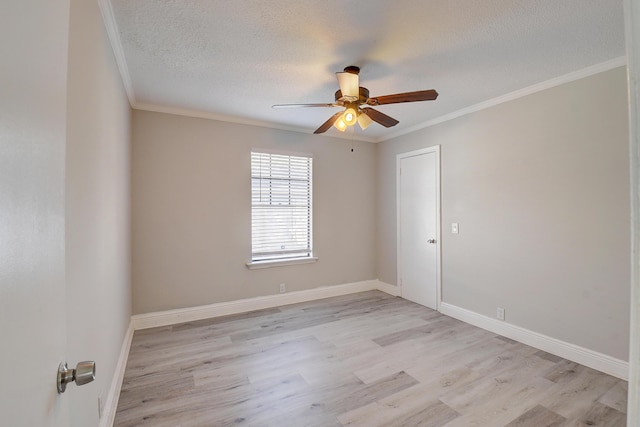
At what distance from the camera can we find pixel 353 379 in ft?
7.72

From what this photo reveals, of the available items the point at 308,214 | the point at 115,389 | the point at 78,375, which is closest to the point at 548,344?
the point at 308,214

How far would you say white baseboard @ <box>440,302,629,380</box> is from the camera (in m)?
2.38

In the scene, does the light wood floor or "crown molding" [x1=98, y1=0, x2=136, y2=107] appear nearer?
"crown molding" [x1=98, y1=0, x2=136, y2=107]

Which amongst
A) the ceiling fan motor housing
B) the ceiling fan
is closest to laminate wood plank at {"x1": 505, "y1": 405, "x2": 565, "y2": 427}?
the ceiling fan

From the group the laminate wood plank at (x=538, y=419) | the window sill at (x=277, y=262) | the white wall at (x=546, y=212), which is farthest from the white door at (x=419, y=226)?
the laminate wood plank at (x=538, y=419)

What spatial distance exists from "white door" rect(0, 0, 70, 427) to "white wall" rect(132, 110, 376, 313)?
2.93m

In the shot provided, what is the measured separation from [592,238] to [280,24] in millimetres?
3070

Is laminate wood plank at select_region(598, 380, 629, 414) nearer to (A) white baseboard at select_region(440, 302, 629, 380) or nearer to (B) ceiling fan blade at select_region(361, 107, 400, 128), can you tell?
(A) white baseboard at select_region(440, 302, 629, 380)

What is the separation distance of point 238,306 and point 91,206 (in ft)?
8.64

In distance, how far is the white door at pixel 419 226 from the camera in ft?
12.9

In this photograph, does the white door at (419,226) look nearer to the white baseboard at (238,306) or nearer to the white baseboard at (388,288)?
the white baseboard at (388,288)

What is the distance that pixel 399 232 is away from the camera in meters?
4.52

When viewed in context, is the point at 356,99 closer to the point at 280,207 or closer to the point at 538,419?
the point at 280,207

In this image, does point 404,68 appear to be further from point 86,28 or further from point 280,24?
point 86,28
